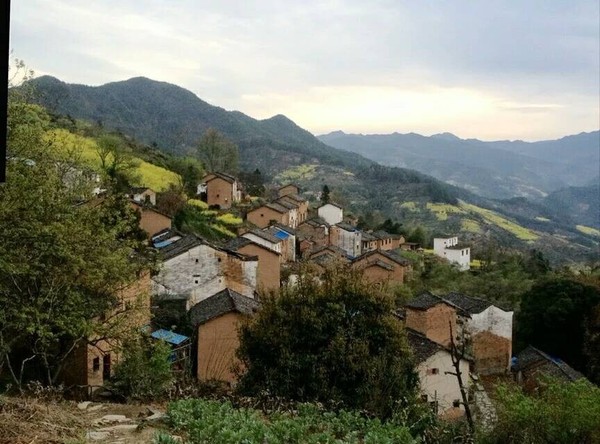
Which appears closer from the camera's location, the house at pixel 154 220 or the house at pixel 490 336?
the house at pixel 490 336

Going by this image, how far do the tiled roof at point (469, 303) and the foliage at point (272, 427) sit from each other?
2278 centimetres

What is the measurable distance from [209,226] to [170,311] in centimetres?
2168

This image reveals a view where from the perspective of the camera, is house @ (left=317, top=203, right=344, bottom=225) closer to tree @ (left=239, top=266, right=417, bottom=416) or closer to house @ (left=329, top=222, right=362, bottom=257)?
house @ (left=329, top=222, right=362, bottom=257)

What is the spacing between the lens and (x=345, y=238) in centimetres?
5741

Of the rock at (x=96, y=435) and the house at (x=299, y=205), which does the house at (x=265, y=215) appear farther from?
the rock at (x=96, y=435)

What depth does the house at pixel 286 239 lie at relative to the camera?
44966 millimetres

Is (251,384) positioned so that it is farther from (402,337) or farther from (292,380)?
(402,337)

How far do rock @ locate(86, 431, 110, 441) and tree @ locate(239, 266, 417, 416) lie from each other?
5996mm

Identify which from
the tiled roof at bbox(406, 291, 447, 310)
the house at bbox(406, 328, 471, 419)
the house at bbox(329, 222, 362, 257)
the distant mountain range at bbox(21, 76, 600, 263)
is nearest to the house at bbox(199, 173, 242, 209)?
the house at bbox(329, 222, 362, 257)

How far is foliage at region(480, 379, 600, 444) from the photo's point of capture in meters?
10.9

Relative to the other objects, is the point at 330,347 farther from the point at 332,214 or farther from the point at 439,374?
the point at 332,214

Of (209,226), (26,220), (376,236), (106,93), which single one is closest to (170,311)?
(26,220)

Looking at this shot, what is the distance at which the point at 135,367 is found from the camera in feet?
42.0

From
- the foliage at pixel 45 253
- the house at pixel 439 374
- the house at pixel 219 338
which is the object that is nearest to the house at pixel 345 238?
the house at pixel 439 374
